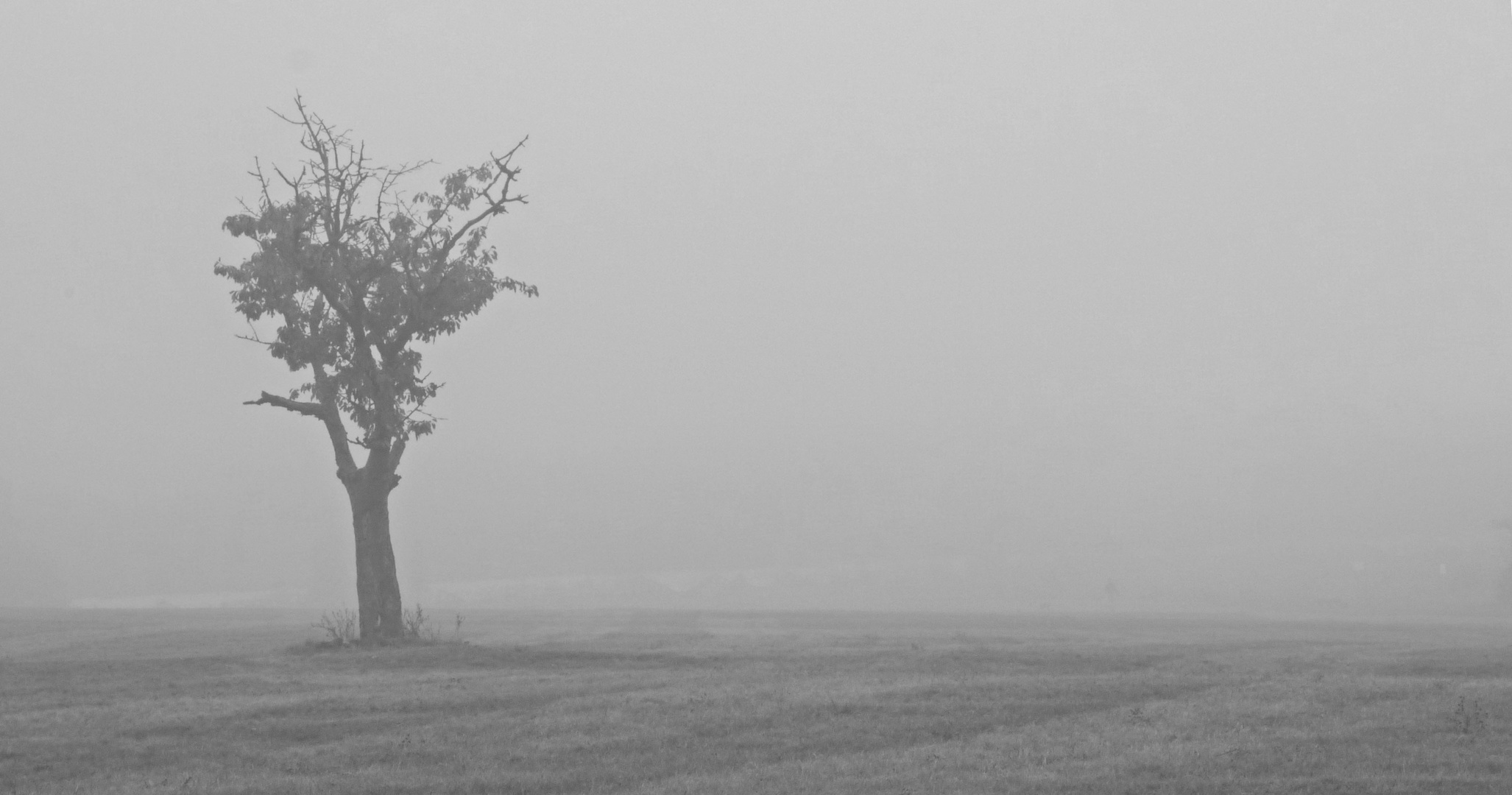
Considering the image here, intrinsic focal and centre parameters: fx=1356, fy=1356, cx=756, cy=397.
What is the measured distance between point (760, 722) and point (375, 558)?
63.7 ft

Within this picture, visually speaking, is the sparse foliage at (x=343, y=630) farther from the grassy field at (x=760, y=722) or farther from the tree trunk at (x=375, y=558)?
the grassy field at (x=760, y=722)

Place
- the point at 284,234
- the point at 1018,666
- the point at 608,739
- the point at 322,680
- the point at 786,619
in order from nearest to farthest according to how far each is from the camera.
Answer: the point at 608,739, the point at 322,680, the point at 1018,666, the point at 284,234, the point at 786,619

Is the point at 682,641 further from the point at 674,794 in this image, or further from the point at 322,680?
the point at 674,794

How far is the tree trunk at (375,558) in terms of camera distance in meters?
37.4

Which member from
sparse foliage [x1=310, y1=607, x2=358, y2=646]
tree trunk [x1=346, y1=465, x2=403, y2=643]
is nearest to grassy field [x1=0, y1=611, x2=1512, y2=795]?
sparse foliage [x1=310, y1=607, x2=358, y2=646]

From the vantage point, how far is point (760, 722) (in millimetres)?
21625

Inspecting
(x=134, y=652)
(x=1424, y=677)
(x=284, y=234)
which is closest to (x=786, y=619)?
(x=134, y=652)

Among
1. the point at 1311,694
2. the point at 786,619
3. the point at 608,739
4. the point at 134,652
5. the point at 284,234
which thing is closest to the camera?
the point at 608,739

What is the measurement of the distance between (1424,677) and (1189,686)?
5254mm

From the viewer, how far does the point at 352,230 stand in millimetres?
37031

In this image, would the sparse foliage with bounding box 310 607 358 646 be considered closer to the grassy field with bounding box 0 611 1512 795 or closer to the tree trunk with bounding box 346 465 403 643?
the tree trunk with bounding box 346 465 403 643

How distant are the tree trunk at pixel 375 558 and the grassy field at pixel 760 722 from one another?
8.56 ft

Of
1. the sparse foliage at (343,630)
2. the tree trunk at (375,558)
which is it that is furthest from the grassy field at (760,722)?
the tree trunk at (375,558)

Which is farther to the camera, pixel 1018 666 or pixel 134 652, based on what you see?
pixel 134 652
